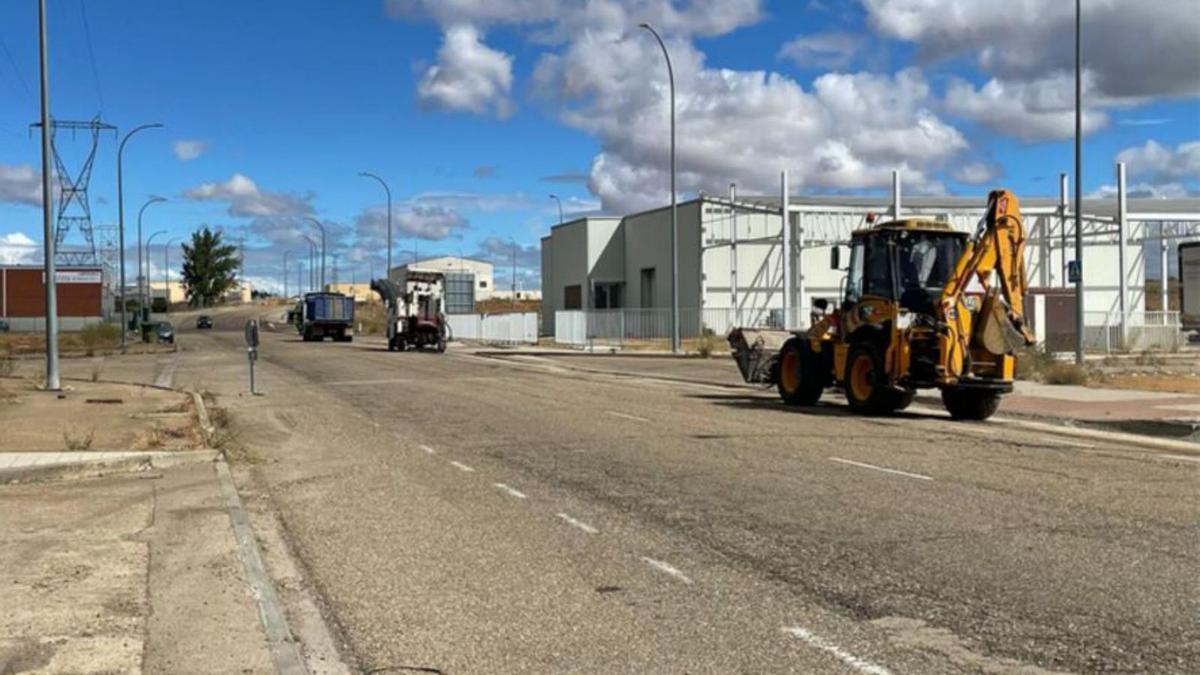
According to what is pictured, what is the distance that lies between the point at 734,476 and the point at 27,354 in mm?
44653

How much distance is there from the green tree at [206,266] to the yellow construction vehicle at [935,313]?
173028mm

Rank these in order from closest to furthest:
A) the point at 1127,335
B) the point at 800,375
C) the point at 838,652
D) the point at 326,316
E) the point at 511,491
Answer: the point at 838,652 → the point at 511,491 → the point at 800,375 → the point at 1127,335 → the point at 326,316

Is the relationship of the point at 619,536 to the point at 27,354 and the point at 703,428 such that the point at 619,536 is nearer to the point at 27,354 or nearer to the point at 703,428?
the point at 703,428

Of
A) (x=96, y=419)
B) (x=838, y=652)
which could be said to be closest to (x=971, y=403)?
(x=838, y=652)

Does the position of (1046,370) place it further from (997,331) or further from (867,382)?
(997,331)

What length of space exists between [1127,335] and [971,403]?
26405mm

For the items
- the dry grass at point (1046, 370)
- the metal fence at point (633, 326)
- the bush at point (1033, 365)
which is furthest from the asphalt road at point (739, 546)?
the metal fence at point (633, 326)

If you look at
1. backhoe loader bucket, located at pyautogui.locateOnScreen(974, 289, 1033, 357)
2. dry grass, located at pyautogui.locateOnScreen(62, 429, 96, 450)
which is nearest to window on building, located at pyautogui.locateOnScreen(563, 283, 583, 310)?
backhoe loader bucket, located at pyautogui.locateOnScreen(974, 289, 1033, 357)

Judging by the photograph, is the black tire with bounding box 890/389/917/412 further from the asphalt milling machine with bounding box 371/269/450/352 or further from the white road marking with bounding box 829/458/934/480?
the asphalt milling machine with bounding box 371/269/450/352

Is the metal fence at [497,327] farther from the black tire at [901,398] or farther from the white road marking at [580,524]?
the white road marking at [580,524]

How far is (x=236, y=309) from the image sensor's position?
179000 millimetres

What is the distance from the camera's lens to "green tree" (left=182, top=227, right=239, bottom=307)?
177875mm

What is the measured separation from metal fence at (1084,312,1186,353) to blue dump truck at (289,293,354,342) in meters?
42.0

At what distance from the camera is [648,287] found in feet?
221
